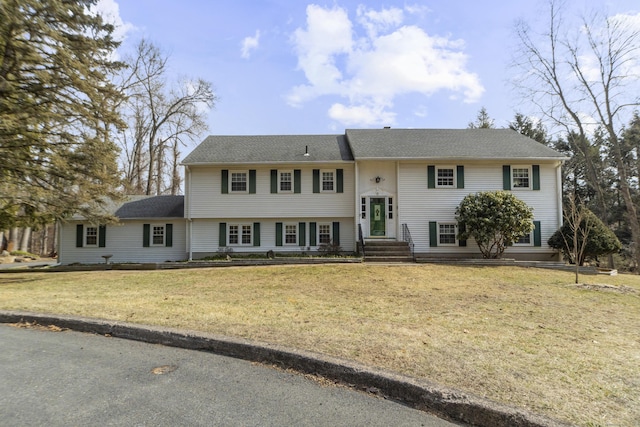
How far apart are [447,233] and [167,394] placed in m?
15.9

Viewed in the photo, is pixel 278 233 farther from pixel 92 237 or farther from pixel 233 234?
pixel 92 237

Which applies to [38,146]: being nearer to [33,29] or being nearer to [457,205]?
[33,29]

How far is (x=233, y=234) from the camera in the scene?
1783 cm

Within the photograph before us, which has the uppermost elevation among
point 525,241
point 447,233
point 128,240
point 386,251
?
point 447,233

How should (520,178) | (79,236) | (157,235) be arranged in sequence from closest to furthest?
(520,178), (79,236), (157,235)

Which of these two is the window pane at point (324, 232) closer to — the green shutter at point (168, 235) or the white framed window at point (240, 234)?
the white framed window at point (240, 234)

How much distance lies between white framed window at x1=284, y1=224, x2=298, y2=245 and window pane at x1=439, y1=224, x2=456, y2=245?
708 centimetres

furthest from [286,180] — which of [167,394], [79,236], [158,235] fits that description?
[167,394]

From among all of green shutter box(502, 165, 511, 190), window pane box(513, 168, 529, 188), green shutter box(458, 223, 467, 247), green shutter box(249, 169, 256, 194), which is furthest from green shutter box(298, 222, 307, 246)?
window pane box(513, 168, 529, 188)

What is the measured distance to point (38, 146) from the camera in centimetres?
1186

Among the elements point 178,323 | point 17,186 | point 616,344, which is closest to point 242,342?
point 178,323

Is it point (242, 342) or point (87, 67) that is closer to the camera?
point (242, 342)

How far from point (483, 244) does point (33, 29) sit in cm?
1820

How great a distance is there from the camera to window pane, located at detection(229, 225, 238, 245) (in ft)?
58.3
